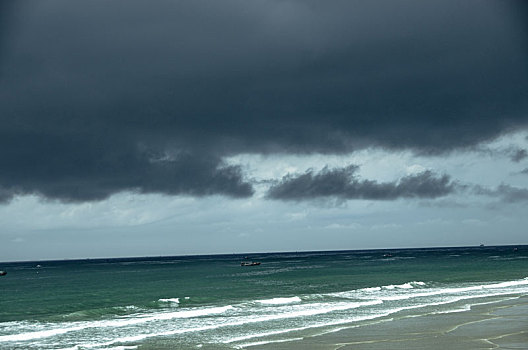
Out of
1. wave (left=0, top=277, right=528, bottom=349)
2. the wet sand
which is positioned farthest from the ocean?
the wet sand

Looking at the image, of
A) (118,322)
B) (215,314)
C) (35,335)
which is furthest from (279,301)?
(35,335)

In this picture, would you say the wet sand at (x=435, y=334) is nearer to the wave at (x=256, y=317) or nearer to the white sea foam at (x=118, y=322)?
the wave at (x=256, y=317)

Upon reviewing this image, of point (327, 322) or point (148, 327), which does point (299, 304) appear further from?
point (148, 327)

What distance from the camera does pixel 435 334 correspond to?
25.9 meters

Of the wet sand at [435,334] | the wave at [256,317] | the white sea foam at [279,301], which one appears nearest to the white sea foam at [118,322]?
the wave at [256,317]

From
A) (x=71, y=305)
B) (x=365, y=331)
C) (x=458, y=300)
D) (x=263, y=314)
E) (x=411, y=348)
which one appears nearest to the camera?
(x=411, y=348)

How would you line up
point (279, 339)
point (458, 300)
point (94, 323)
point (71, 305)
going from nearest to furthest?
point (279, 339)
point (94, 323)
point (458, 300)
point (71, 305)

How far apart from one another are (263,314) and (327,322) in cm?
598

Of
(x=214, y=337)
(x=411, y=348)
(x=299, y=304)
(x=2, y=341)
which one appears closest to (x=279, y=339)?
(x=214, y=337)

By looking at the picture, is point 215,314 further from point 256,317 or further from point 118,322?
point 118,322

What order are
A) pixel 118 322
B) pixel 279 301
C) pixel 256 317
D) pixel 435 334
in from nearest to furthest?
pixel 435 334, pixel 118 322, pixel 256 317, pixel 279 301

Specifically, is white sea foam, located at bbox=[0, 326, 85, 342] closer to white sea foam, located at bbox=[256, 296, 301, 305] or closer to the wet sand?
the wet sand

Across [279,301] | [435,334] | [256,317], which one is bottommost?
[435,334]

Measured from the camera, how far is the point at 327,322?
104 feet
